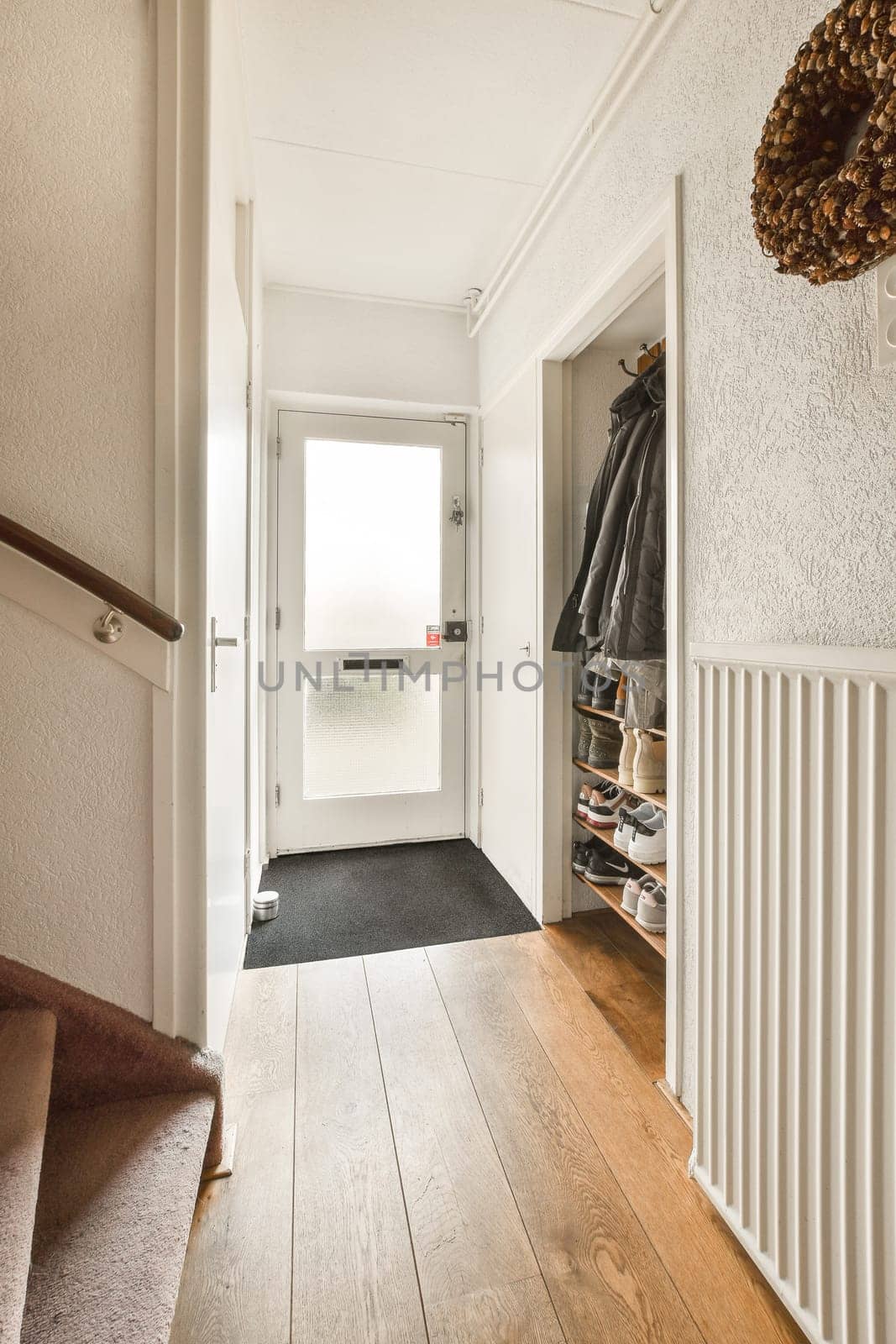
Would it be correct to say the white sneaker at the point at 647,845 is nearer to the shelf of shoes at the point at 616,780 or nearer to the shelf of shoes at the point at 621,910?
the shelf of shoes at the point at 616,780

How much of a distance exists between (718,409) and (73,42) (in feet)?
4.32

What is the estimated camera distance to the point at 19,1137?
82 cm

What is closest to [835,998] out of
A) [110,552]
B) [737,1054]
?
[737,1054]

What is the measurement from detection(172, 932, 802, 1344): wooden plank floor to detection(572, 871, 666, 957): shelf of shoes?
0.25 m

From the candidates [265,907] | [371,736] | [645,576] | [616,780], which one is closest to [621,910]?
[616,780]

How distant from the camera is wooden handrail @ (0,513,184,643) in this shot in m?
0.96

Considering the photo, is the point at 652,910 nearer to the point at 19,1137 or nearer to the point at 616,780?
the point at 616,780

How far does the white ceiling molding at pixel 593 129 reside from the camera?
1373 mm

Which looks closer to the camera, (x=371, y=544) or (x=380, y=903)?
(x=380, y=903)

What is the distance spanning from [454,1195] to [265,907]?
1.26 metres

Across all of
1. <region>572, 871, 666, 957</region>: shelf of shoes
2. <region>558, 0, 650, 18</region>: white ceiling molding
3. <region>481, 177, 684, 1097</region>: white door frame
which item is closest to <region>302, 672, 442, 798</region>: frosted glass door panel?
<region>481, 177, 684, 1097</region>: white door frame

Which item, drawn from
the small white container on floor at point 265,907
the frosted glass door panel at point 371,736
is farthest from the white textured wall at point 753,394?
the frosted glass door panel at point 371,736

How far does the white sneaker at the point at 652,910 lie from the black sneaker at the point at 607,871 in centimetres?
30

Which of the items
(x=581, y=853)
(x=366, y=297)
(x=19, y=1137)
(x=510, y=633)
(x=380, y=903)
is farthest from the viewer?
(x=366, y=297)
